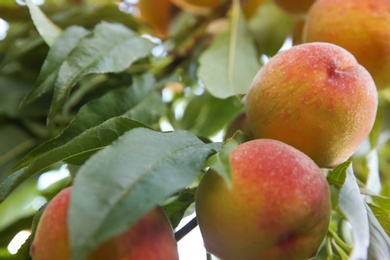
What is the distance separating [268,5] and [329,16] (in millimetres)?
379

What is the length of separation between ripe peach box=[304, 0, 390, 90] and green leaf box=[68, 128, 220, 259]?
30 cm

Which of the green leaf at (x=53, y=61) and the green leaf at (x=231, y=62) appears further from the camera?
the green leaf at (x=231, y=62)

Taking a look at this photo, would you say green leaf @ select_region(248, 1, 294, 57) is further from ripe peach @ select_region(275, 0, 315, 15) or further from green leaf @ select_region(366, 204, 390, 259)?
green leaf @ select_region(366, 204, 390, 259)

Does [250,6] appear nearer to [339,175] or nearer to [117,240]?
[339,175]

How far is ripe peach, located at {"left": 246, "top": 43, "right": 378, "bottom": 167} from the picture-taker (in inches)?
24.0

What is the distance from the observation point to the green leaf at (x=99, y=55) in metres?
0.68

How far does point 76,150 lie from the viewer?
559 millimetres

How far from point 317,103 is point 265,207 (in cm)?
15

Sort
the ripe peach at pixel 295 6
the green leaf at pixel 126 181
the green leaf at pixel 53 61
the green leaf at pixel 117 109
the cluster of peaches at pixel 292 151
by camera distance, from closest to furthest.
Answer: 1. the green leaf at pixel 126 181
2. the cluster of peaches at pixel 292 151
3. the green leaf at pixel 117 109
4. the green leaf at pixel 53 61
5. the ripe peach at pixel 295 6

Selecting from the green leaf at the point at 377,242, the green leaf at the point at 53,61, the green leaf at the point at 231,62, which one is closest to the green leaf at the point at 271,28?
the green leaf at the point at 231,62

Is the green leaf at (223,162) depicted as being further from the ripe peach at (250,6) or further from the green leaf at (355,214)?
the ripe peach at (250,6)

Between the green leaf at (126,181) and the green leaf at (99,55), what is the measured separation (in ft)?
0.60

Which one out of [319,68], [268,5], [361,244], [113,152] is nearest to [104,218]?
[113,152]

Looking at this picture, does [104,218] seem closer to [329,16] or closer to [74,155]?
[74,155]
